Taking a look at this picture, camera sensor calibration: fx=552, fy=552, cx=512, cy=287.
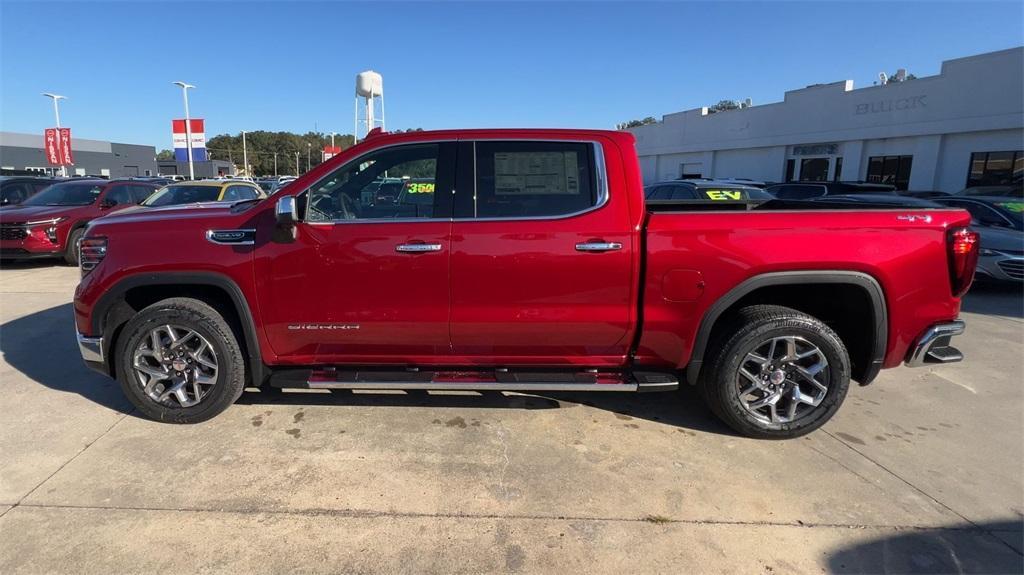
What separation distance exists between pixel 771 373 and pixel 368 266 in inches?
106

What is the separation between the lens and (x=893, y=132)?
21.0 m

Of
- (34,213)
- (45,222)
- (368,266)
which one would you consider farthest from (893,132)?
(34,213)

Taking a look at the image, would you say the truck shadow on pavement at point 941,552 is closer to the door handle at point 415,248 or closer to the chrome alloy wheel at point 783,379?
the chrome alloy wheel at point 783,379

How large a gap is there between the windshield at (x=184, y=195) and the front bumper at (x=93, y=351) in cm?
679

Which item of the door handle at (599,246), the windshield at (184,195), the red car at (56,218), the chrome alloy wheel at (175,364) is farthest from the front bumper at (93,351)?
the red car at (56,218)

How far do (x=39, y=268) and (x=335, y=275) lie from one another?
391 inches

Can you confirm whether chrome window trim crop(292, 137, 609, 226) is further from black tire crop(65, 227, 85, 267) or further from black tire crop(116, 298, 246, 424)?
black tire crop(65, 227, 85, 267)

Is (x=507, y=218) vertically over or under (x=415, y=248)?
over

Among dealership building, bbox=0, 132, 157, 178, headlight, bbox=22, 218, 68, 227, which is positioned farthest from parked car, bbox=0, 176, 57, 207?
dealership building, bbox=0, 132, 157, 178

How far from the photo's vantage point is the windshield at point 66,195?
1051 cm

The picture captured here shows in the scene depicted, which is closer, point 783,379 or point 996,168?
point 783,379

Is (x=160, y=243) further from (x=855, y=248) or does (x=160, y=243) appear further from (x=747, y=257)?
(x=855, y=248)

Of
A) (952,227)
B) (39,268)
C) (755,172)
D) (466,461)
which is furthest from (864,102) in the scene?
(39,268)

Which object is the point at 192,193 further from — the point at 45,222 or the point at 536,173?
the point at 536,173
